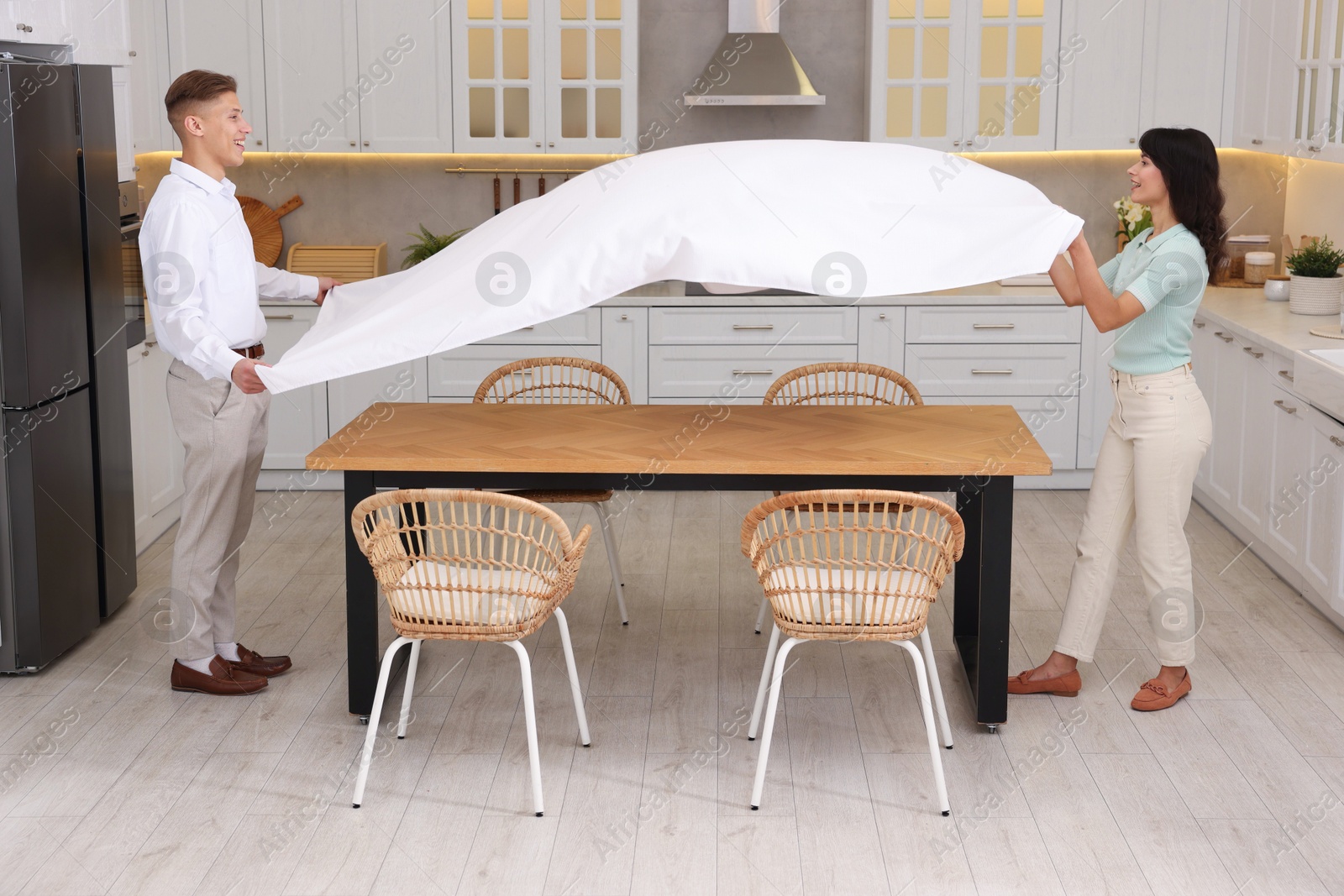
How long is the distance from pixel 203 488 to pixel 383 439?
0.56m

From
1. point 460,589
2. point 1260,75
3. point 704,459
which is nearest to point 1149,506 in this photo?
point 704,459

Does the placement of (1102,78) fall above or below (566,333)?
above

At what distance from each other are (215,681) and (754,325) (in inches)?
113

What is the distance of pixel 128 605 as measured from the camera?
4.56 meters

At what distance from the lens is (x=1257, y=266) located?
5.91 metres

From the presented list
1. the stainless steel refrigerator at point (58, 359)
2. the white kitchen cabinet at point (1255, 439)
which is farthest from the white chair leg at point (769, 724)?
the white kitchen cabinet at point (1255, 439)

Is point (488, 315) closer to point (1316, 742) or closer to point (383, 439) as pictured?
point (383, 439)

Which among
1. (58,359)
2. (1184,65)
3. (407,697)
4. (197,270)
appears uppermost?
(1184,65)

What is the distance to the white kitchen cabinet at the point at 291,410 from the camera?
5.81 m

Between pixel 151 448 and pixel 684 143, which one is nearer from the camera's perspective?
pixel 151 448

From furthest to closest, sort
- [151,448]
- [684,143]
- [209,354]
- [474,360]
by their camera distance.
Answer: [684,143] < [474,360] < [151,448] < [209,354]

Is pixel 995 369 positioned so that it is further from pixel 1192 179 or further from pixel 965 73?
pixel 1192 179

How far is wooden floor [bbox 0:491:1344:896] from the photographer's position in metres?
2.94

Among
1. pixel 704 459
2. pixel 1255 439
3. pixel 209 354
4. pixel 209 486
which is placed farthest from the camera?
pixel 1255 439
